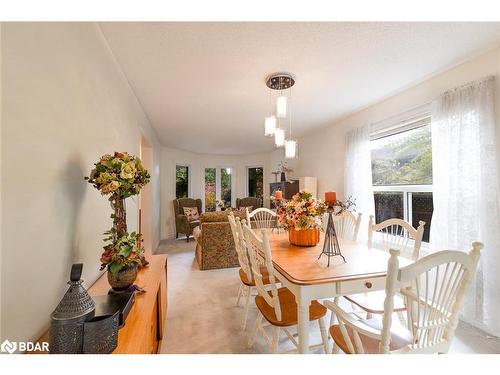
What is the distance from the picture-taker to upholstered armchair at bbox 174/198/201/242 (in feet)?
17.8

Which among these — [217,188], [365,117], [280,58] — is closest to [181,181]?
[217,188]

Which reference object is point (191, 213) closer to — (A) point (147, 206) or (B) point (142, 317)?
(A) point (147, 206)

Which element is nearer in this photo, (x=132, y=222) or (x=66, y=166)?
(x=66, y=166)

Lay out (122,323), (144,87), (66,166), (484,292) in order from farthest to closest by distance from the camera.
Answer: (144,87)
(484,292)
(66,166)
(122,323)

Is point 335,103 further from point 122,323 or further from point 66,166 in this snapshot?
point 122,323

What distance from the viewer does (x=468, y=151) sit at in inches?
77.9

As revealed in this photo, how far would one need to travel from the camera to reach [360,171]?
3.29 m

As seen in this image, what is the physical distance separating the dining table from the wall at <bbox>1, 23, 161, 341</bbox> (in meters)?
1.21

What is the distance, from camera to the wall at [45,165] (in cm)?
78

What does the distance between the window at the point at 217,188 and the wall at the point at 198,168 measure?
0.17 metres

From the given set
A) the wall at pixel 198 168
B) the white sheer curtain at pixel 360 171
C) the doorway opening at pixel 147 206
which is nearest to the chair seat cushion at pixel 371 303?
the white sheer curtain at pixel 360 171

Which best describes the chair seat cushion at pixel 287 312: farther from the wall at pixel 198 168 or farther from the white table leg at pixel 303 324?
the wall at pixel 198 168
